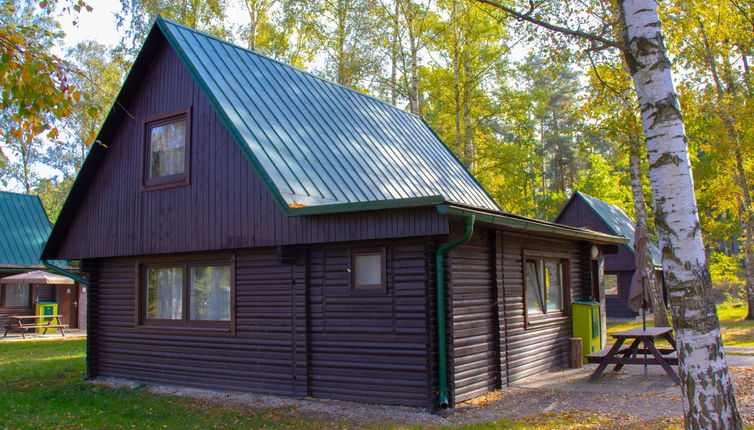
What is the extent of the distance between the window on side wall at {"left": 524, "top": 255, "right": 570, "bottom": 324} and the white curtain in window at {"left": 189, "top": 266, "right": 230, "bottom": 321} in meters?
5.12

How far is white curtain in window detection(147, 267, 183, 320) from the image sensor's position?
1115 cm

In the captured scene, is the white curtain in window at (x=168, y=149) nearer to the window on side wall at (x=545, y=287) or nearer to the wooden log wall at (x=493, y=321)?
the wooden log wall at (x=493, y=321)

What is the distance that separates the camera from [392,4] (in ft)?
79.3

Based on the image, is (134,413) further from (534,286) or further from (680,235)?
(680,235)

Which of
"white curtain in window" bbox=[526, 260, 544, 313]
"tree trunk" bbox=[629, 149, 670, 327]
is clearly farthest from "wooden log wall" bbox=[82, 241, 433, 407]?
"tree trunk" bbox=[629, 149, 670, 327]

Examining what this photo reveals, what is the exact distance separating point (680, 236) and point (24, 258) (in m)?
24.0

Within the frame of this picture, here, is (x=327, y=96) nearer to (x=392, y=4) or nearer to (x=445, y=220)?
(x=445, y=220)

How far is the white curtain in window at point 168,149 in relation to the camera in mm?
11000

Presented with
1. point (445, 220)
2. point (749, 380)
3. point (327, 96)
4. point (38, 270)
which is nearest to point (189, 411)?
point (445, 220)

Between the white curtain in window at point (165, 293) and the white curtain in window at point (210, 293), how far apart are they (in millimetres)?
419

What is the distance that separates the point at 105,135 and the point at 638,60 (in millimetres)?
9762

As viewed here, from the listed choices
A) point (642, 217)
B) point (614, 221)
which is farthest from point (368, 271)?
point (614, 221)

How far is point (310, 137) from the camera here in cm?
1075

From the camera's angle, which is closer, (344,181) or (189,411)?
(189,411)
